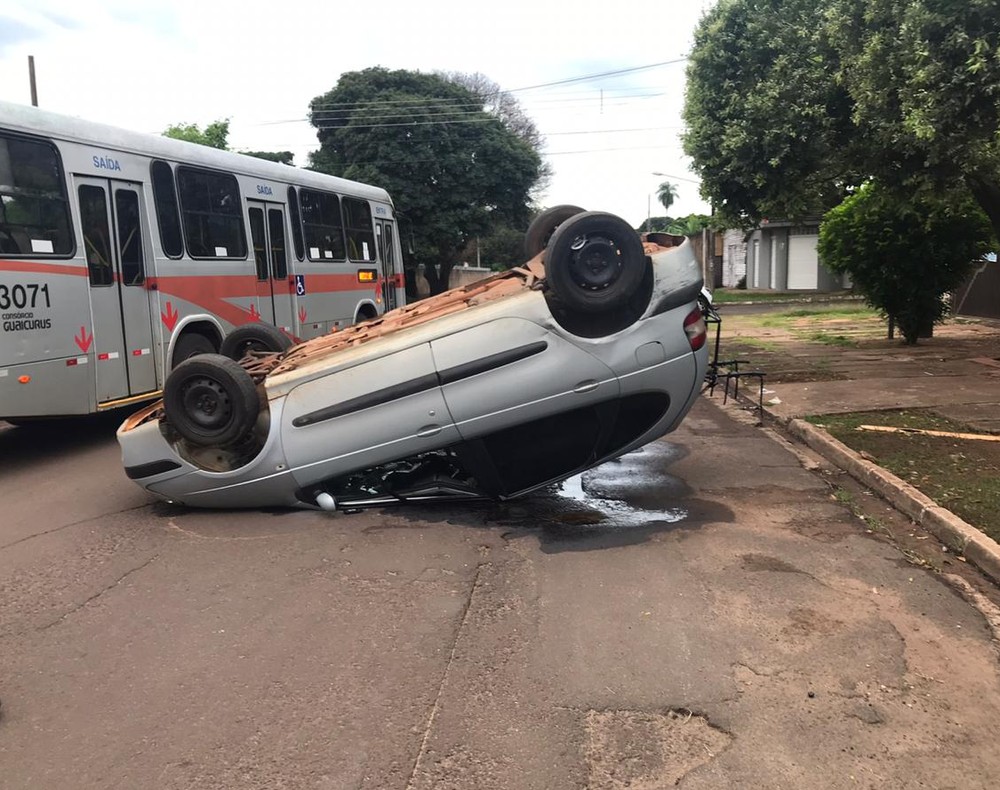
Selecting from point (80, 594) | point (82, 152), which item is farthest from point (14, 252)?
point (80, 594)

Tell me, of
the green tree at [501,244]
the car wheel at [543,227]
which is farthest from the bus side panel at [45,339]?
the green tree at [501,244]

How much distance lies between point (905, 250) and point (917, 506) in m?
10.8

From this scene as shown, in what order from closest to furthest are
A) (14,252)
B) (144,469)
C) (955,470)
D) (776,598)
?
(776,598) → (144,469) → (955,470) → (14,252)

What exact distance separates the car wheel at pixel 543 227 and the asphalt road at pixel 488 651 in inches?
97.5

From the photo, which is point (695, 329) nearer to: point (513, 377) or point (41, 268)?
point (513, 377)

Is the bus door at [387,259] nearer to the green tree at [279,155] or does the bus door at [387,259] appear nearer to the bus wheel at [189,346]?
the bus wheel at [189,346]

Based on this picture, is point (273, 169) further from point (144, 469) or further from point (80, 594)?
point (80, 594)

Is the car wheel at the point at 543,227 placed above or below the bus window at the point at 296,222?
below

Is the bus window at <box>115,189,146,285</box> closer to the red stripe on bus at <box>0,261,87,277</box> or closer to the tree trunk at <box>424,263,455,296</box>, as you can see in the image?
the red stripe on bus at <box>0,261,87,277</box>

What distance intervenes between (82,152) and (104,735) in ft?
23.0

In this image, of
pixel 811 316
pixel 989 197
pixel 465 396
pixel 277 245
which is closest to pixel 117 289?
pixel 277 245

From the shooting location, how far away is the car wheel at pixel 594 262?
542 cm

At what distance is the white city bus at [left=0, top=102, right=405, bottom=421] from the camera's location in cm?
773

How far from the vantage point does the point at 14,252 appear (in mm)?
7609
